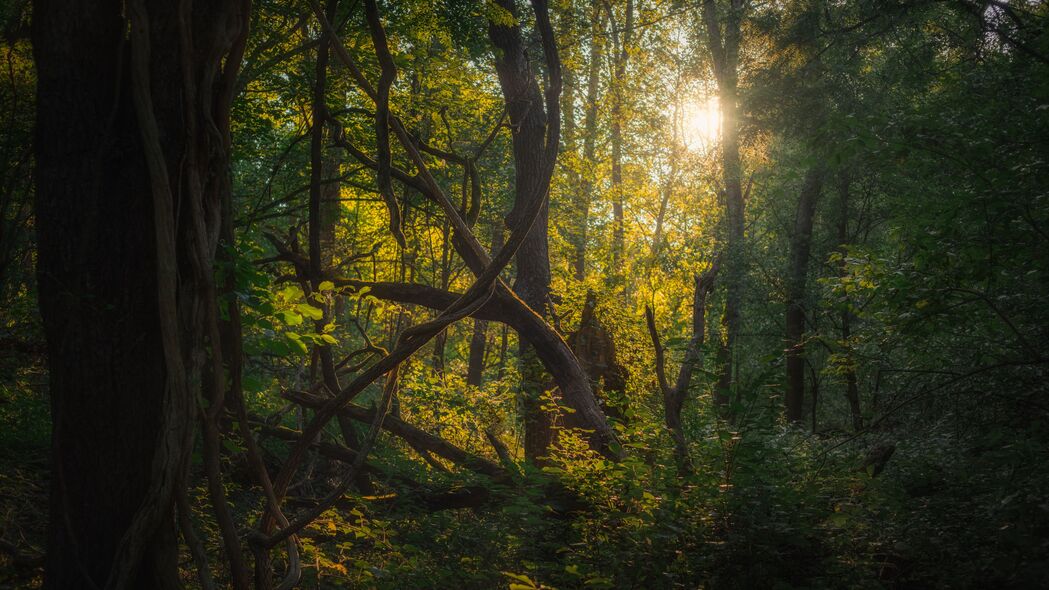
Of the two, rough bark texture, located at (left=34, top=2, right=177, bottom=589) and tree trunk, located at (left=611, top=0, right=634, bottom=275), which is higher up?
tree trunk, located at (left=611, top=0, right=634, bottom=275)

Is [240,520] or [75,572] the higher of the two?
[75,572]

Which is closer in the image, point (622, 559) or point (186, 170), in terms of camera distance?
point (186, 170)

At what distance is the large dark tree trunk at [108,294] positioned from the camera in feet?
8.07

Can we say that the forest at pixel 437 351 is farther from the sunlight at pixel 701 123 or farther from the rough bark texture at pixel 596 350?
the sunlight at pixel 701 123

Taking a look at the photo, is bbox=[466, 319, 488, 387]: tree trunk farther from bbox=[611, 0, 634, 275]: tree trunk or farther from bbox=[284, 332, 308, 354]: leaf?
bbox=[284, 332, 308, 354]: leaf

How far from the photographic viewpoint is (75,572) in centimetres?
246

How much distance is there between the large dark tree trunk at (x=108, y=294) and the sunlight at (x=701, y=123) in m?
17.3

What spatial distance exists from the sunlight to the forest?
24.3 ft

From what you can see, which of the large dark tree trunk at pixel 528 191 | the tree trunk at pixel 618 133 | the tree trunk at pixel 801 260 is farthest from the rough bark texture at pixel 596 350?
the tree trunk at pixel 801 260

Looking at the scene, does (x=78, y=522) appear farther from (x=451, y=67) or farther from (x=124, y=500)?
(x=451, y=67)

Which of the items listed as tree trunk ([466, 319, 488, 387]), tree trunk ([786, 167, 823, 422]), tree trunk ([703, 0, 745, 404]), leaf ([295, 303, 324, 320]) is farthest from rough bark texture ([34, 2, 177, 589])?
tree trunk ([786, 167, 823, 422])

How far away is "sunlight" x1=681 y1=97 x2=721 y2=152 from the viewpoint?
18.9m

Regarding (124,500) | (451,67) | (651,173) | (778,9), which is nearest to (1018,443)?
(124,500)

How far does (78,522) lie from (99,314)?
0.74 metres
